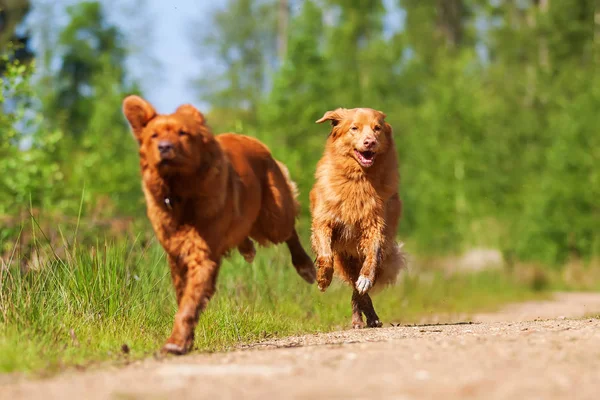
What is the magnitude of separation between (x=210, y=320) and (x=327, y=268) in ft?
4.32

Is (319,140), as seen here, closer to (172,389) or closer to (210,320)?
(210,320)

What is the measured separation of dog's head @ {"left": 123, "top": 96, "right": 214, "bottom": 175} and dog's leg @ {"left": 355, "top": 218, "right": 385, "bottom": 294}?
3.02 metres

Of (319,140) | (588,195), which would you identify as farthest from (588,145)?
(319,140)

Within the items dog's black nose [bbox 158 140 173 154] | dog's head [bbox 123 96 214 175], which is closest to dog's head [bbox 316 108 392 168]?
dog's head [bbox 123 96 214 175]

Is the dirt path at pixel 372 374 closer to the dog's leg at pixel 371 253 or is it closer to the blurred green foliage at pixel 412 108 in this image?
the dog's leg at pixel 371 253

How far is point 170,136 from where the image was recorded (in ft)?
24.4

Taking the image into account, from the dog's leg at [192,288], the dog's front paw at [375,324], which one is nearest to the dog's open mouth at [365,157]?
the dog's front paw at [375,324]

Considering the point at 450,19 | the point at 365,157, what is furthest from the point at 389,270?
the point at 450,19

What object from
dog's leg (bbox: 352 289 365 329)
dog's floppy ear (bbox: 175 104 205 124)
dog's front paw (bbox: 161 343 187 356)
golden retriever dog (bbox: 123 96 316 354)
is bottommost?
dog's leg (bbox: 352 289 365 329)

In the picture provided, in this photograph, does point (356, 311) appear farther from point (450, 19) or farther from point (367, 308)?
point (450, 19)

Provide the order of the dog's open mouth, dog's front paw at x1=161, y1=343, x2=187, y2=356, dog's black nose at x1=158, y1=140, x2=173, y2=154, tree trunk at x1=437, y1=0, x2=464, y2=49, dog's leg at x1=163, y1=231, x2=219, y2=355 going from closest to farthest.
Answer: dog's black nose at x1=158, y1=140, x2=173, y2=154, dog's front paw at x1=161, y1=343, x2=187, y2=356, dog's leg at x1=163, y1=231, x2=219, y2=355, the dog's open mouth, tree trunk at x1=437, y1=0, x2=464, y2=49

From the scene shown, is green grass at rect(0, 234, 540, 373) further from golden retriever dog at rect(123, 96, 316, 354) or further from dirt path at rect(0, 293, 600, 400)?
dirt path at rect(0, 293, 600, 400)

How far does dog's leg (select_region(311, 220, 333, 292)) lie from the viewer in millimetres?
10281

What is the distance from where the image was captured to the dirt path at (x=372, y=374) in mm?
5605
